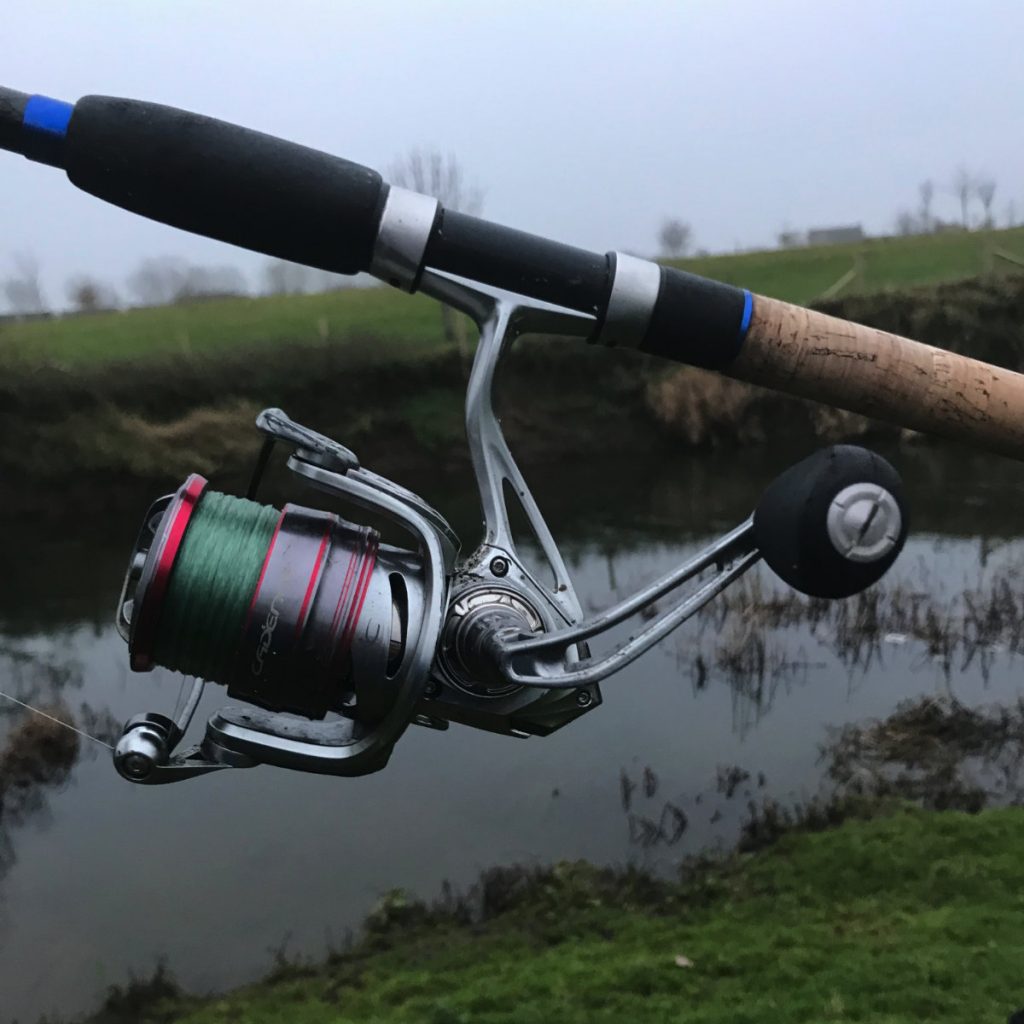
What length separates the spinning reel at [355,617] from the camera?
1.09 metres

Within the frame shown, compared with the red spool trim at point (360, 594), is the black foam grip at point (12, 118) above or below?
above

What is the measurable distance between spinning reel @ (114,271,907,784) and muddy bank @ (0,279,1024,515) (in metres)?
8.86

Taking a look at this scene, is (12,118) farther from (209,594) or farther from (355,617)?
(355,617)

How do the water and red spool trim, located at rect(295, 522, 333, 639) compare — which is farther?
the water

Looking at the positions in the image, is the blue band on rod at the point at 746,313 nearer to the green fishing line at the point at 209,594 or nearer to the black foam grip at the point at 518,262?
the black foam grip at the point at 518,262

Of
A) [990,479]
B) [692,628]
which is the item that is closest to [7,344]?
[692,628]

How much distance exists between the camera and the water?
545 cm

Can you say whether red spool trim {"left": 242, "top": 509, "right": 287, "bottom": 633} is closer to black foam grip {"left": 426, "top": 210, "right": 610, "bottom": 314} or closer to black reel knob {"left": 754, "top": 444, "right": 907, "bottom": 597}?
black foam grip {"left": 426, "top": 210, "right": 610, "bottom": 314}

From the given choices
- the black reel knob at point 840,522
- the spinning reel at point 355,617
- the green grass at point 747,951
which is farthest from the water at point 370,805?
the black reel knob at point 840,522

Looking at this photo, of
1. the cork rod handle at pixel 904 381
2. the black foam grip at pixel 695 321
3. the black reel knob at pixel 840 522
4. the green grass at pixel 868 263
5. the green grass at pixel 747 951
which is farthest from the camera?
the green grass at pixel 868 263

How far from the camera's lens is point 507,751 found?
7055 millimetres

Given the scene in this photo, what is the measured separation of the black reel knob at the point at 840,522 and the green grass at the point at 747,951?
10.0ft

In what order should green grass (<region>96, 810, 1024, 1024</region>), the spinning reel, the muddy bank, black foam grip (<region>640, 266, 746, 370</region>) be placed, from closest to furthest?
the spinning reel < black foam grip (<region>640, 266, 746, 370</region>) < green grass (<region>96, 810, 1024, 1024</region>) < the muddy bank

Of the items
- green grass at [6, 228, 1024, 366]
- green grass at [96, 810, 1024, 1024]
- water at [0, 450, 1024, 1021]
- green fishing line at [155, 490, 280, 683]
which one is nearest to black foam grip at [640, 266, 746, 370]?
green fishing line at [155, 490, 280, 683]
